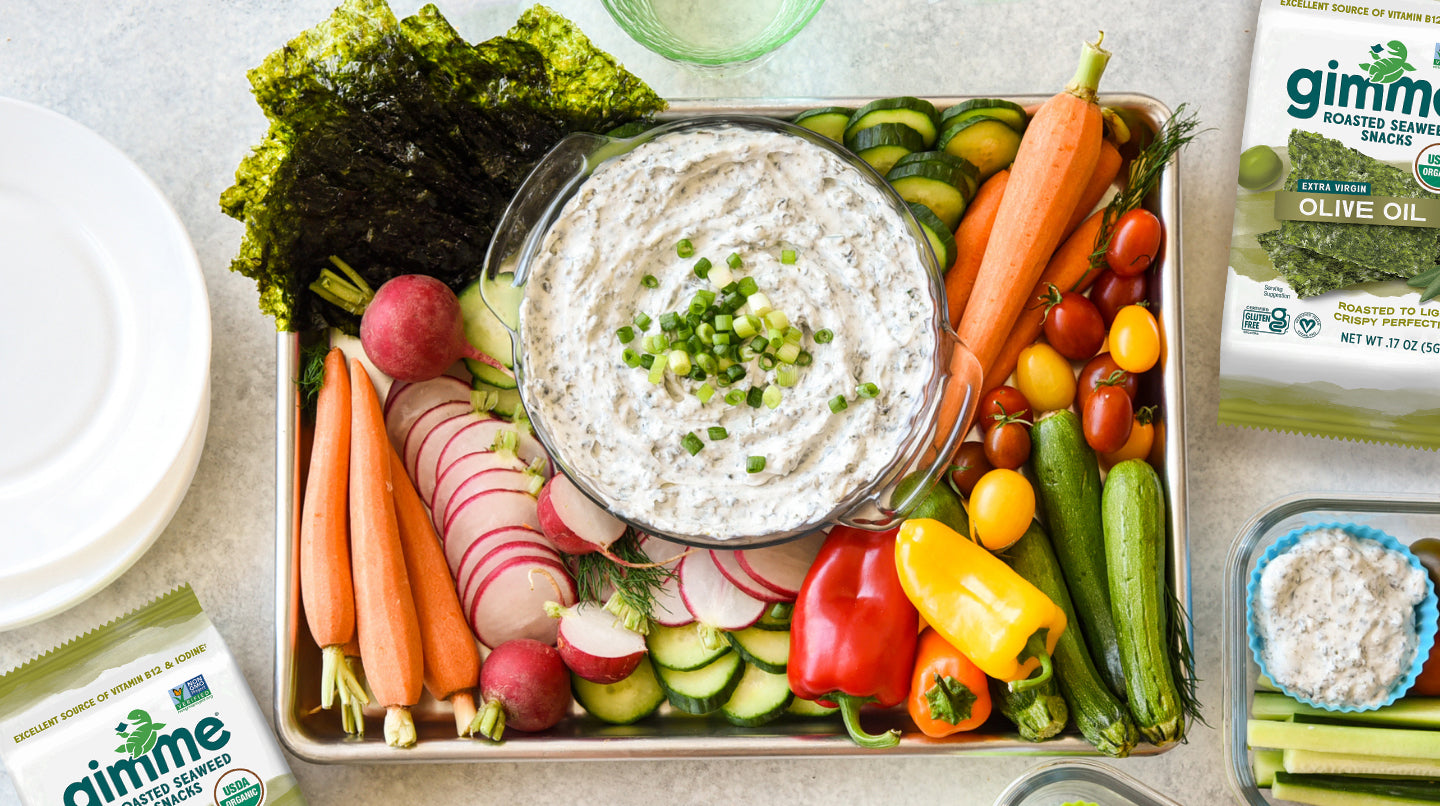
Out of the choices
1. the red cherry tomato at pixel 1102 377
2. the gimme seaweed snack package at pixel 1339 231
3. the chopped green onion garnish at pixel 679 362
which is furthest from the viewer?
the gimme seaweed snack package at pixel 1339 231

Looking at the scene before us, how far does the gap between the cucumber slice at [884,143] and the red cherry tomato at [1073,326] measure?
0.42 m

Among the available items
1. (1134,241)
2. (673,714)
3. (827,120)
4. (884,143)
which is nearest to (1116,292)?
(1134,241)

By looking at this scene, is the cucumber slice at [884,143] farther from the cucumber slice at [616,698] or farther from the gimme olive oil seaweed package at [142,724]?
the gimme olive oil seaweed package at [142,724]

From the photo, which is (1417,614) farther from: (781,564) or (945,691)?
(781,564)

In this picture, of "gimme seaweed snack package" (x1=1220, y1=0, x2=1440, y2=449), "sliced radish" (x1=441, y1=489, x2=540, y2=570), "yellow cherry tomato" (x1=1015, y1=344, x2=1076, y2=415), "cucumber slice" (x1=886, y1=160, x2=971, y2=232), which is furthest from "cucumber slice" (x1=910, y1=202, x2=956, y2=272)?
"sliced radish" (x1=441, y1=489, x2=540, y2=570)

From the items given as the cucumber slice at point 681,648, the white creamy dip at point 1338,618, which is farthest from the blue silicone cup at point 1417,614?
the cucumber slice at point 681,648

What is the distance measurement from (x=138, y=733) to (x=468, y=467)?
790mm

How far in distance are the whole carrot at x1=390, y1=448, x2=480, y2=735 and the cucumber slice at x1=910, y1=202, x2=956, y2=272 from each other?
1174 millimetres

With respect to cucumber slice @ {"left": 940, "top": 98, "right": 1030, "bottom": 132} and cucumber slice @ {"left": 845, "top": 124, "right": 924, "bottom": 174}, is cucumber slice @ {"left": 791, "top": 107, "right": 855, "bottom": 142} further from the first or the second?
cucumber slice @ {"left": 940, "top": 98, "right": 1030, "bottom": 132}

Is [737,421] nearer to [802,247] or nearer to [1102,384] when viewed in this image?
[802,247]

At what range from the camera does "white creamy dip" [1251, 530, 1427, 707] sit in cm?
201

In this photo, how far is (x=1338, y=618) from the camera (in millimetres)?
2012

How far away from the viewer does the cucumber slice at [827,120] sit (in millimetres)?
2068

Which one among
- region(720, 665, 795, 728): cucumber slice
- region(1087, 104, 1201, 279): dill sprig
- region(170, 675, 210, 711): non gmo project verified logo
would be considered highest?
region(1087, 104, 1201, 279): dill sprig
